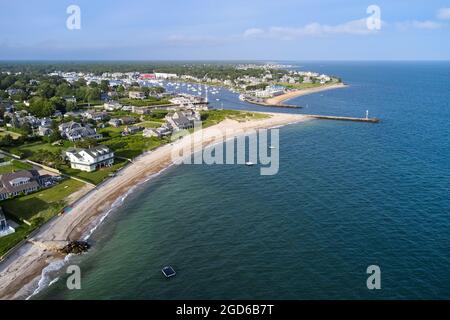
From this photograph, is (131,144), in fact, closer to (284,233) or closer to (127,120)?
(127,120)

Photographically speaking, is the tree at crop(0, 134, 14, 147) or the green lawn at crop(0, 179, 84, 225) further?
the tree at crop(0, 134, 14, 147)

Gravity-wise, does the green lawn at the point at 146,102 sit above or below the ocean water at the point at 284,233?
above

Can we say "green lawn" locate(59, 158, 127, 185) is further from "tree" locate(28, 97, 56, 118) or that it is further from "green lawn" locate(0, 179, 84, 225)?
"tree" locate(28, 97, 56, 118)

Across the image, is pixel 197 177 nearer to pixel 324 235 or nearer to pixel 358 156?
pixel 324 235

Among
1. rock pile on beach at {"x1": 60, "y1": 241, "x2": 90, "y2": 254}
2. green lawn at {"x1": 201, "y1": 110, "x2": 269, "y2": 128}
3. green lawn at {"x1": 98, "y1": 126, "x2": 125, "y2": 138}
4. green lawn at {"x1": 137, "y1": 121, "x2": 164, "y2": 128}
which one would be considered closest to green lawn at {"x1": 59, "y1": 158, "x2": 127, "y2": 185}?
rock pile on beach at {"x1": 60, "y1": 241, "x2": 90, "y2": 254}

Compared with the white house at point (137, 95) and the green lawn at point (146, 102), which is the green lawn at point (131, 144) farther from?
the white house at point (137, 95)

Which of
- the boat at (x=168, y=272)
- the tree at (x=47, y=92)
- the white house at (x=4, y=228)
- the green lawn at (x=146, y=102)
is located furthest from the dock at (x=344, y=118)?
the tree at (x=47, y=92)
